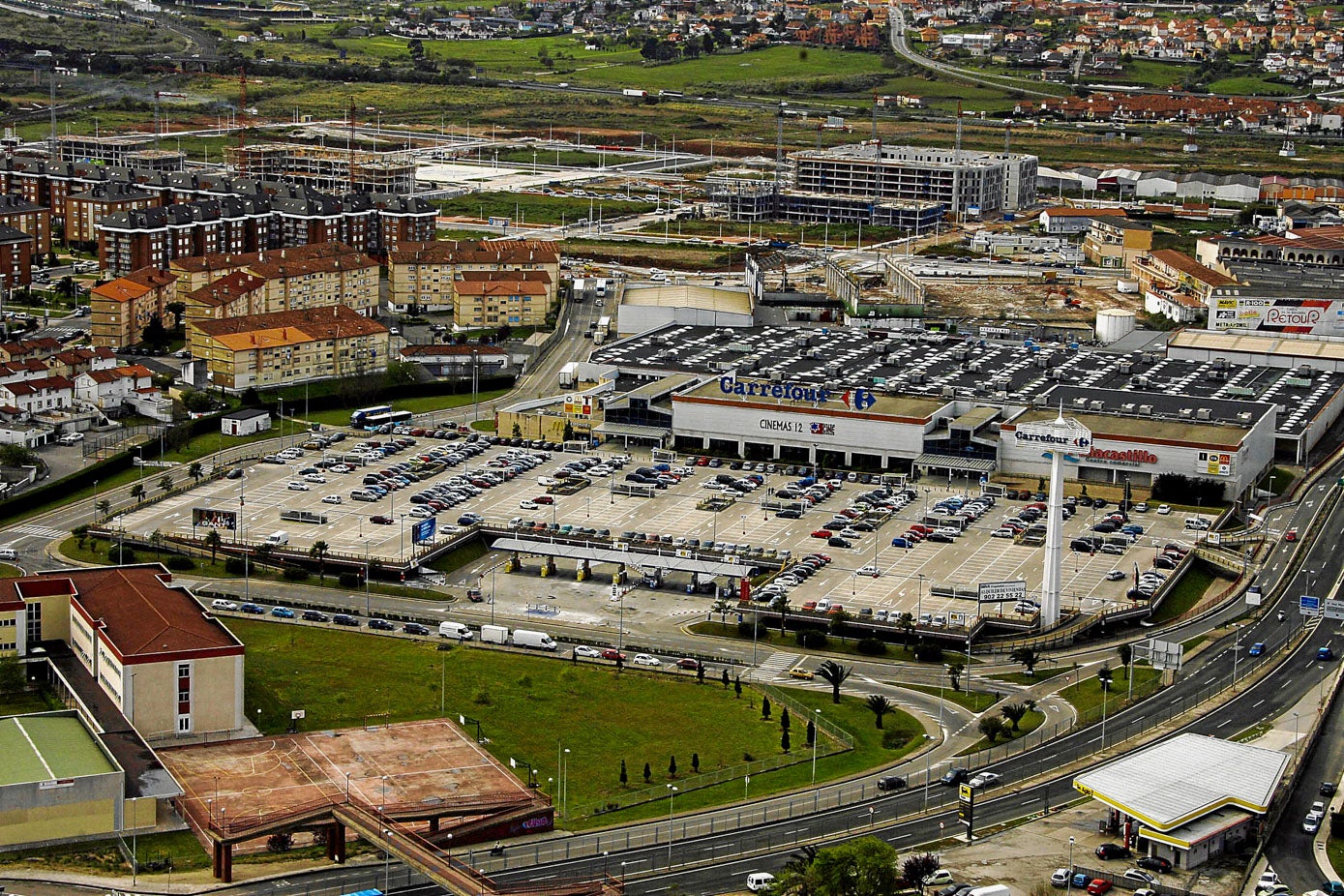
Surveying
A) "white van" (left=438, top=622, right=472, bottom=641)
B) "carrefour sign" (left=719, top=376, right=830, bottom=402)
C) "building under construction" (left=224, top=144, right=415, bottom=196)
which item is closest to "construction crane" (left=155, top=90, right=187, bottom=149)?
"building under construction" (left=224, top=144, right=415, bottom=196)

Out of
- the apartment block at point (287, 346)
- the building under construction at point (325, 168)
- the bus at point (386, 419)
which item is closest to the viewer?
the bus at point (386, 419)

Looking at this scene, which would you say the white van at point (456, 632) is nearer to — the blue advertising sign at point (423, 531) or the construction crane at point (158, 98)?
the blue advertising sign at point (423, 531)

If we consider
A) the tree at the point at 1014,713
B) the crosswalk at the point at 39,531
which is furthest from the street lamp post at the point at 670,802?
the crosswalk at the point at 39,531

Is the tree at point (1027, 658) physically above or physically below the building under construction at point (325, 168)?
below

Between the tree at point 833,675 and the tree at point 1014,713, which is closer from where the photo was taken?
the tree at point 1014,713

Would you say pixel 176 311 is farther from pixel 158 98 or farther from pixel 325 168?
pixel 158 98

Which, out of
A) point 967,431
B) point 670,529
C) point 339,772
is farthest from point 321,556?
point 967,431
